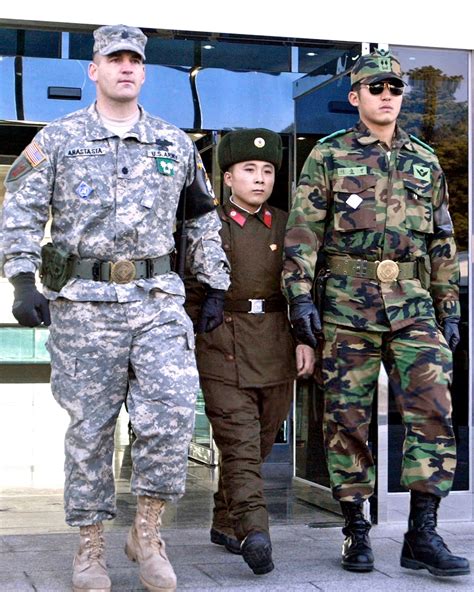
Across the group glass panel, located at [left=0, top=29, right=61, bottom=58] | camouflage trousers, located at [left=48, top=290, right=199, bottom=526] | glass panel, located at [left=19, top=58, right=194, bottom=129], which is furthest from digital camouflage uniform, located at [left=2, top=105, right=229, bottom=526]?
glass panel, located at [left=19, top=58, right=194, bottom=129]

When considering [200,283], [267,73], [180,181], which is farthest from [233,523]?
[267,73]

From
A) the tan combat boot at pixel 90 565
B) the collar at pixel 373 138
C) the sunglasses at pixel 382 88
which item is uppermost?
the sunglasses at pixel 382 88

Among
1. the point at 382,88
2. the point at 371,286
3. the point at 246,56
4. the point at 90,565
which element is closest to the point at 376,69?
the point at 382,88

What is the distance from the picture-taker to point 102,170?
411cm

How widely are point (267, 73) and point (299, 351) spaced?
91.9 inches

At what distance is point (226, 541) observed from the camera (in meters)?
4.84

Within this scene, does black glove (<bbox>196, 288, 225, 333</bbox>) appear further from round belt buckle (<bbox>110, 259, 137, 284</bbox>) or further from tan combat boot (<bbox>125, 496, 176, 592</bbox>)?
tan combat boot (<bbox>125, 496, 176, 592</bbox>)

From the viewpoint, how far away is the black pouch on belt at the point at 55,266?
4121mm

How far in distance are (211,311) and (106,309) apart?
49 centimetres

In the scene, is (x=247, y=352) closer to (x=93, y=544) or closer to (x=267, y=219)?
(x=267, y=219)

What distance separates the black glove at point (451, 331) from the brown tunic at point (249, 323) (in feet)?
1.96

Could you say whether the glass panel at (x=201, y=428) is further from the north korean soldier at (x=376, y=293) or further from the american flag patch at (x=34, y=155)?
the american flag patch at (x=34, y=155)

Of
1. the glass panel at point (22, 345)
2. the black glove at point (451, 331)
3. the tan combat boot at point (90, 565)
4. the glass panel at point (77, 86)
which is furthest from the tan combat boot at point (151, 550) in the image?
the glass panel at point (22, 345)

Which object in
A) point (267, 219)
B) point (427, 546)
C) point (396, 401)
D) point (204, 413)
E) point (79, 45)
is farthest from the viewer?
point (204, 413)
